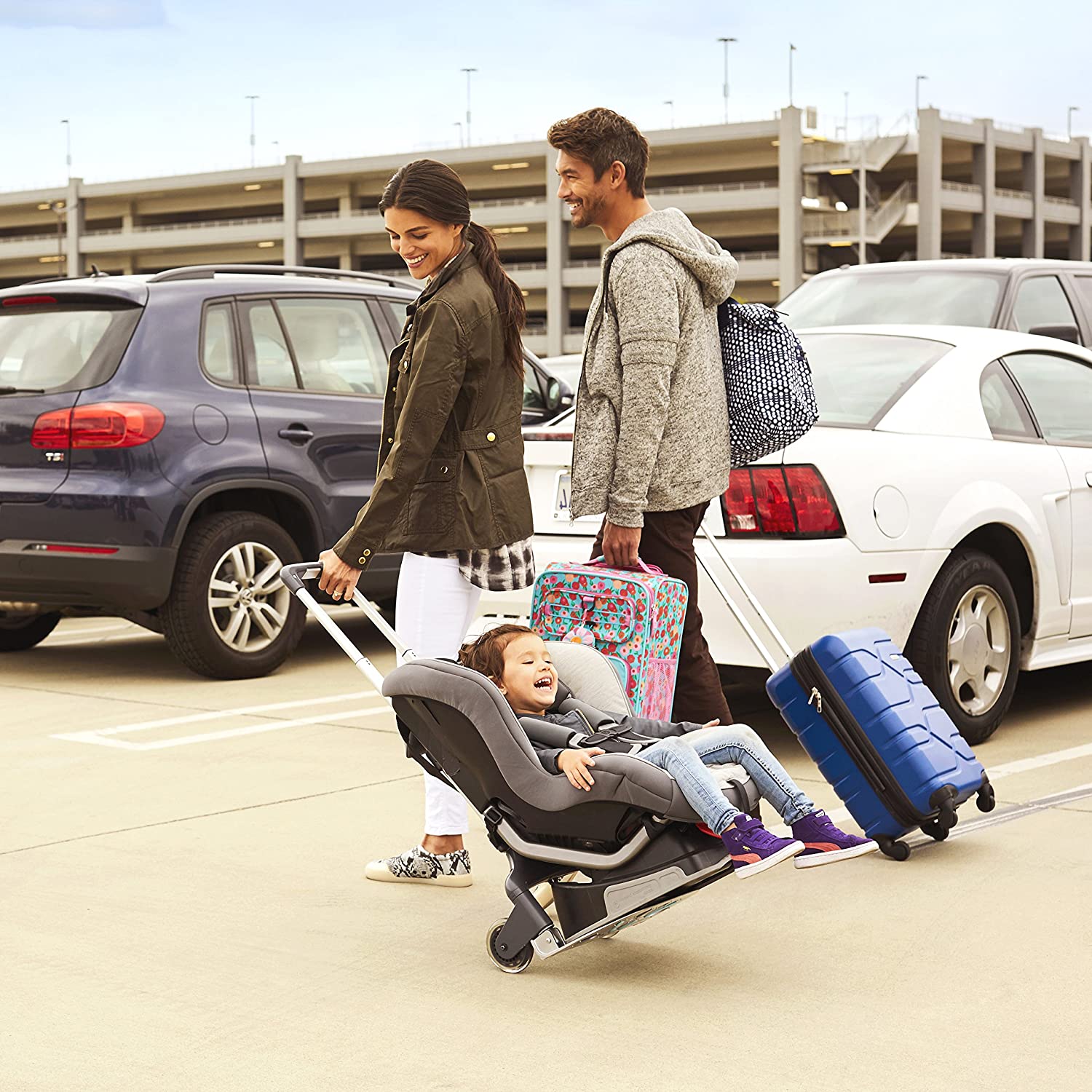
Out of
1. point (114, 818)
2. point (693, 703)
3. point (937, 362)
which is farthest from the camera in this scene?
point (937, 362)

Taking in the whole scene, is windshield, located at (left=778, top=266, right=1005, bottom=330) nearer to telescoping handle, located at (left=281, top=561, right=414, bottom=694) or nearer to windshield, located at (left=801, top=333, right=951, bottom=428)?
windshield, located at (left=801, top=333, right=951, bottom=428)

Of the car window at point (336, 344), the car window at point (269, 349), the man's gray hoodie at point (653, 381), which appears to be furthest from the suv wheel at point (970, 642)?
the car window at point (269, 349)

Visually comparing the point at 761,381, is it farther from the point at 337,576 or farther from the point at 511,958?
the point at 511,958

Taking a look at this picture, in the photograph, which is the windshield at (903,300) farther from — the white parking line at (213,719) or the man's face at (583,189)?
the man's face at (583,189)

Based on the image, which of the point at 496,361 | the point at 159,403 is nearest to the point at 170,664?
the point at 159,403

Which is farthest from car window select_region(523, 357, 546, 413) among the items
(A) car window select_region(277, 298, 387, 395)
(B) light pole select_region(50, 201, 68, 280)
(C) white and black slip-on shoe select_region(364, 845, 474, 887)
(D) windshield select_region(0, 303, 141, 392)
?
(B) light pole select_region(50, 201, 68, 280)

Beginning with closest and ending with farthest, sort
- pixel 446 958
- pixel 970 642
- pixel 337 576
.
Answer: pixel 446 958
pixel 337 576
pixel 970 642

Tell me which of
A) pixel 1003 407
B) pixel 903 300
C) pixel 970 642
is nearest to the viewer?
pixel 970 642

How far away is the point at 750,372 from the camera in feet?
15.8

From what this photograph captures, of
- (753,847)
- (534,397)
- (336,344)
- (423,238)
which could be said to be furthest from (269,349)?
(753,847)

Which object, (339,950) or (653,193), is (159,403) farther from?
(653,193)

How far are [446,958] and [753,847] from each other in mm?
803

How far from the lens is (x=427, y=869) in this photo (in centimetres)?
481

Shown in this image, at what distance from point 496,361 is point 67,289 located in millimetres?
4431
